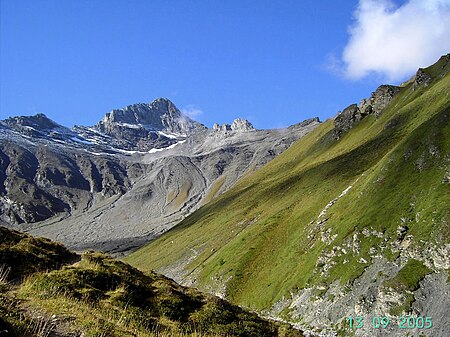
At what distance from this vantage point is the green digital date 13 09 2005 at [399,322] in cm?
5189

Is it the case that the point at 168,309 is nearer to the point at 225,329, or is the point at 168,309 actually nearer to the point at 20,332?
the point at 225,329

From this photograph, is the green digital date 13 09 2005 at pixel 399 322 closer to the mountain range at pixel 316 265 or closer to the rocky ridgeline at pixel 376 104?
the mountain range at pixel 316 265

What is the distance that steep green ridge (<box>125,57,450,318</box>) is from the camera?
69312mm

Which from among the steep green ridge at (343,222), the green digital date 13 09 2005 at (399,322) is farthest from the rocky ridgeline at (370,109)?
the green digital date 13 09 2005 at (399,322)

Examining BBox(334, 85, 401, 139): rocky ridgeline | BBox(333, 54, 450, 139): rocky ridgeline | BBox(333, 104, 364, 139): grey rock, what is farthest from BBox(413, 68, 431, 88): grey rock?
BBox(333, 104, 364, 139): grey rock

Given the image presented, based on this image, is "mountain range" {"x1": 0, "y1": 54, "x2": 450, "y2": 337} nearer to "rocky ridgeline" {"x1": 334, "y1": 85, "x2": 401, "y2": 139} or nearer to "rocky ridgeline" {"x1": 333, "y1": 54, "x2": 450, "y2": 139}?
"rocky ridgeline" {"x1": 333, "y1": 54, "x2": 450, "y2": 139}

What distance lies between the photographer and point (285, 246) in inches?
3777

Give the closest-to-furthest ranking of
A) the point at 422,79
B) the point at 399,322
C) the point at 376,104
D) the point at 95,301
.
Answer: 1. the point at 95,301
2. the point at 399,322
3. the point at 422,79
4. the point at 376,104

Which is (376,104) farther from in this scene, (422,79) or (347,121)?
(422,79)

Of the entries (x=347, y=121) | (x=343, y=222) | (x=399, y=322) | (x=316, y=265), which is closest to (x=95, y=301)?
(x=399, y=322)

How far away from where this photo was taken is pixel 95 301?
21031mm

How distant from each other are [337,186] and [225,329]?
92199 mm

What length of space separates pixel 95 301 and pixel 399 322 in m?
46.9

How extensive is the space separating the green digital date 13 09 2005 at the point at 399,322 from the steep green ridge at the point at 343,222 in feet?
26.8
